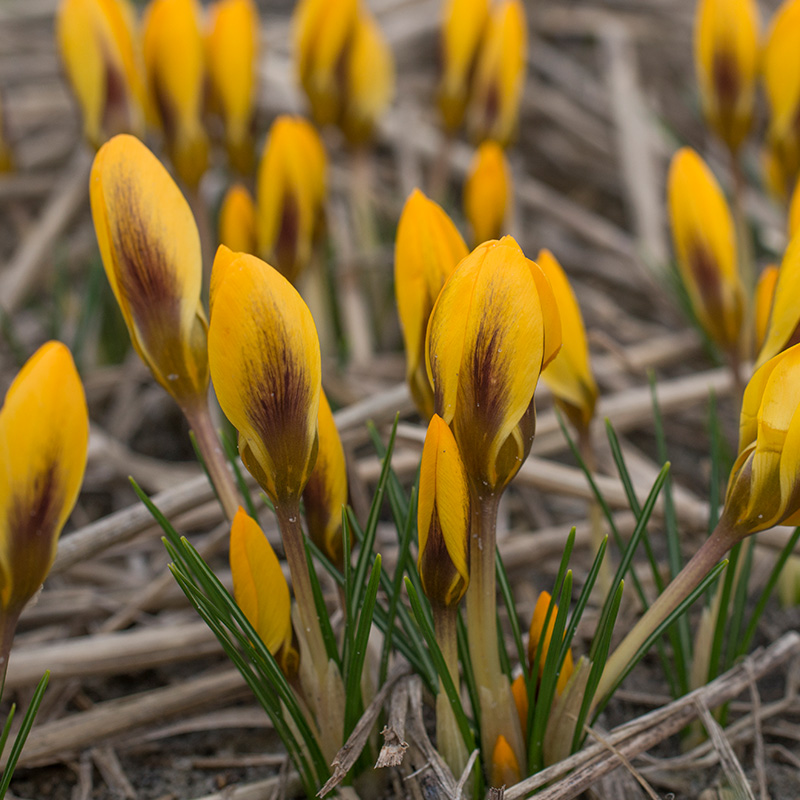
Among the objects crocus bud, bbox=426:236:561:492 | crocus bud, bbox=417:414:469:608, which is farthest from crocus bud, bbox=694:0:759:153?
crocus bud, bbox=417:414:469:608

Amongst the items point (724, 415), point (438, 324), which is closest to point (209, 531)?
point (438, 324)

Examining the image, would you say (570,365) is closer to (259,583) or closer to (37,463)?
(259,583)

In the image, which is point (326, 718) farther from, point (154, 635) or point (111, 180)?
point (111, 180)

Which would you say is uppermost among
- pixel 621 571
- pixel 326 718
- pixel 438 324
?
pixel 438 324

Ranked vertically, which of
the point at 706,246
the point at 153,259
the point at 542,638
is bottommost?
the point at 542,638

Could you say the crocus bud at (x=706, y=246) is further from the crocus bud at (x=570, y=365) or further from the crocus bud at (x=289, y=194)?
the crocus bud at (x=289, y=194)

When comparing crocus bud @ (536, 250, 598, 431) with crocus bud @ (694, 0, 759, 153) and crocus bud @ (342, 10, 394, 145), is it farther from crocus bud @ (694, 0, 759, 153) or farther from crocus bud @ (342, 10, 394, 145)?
crocus bud @ (342, 10, 394, 145)

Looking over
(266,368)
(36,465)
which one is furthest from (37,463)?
(266,368)
